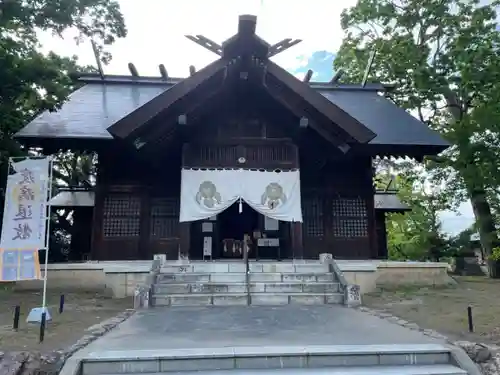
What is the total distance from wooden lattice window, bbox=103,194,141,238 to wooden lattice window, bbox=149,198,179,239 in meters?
0.43

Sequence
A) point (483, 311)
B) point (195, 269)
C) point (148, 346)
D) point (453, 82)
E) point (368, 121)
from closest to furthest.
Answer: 1. point (148, 346)
2. point (483, 311)
3. point (195, 269)
4. point (368, 121)
5. point (453, 82)

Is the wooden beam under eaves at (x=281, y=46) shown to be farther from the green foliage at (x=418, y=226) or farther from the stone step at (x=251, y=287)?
the green foliage at (x=418, y=226)

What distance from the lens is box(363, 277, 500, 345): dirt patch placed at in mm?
5621

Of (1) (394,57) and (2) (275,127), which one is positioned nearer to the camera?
(2) (275,127)

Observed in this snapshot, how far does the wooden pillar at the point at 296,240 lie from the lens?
10798 millimetres

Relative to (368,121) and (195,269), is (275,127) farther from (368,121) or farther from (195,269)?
(195,269)

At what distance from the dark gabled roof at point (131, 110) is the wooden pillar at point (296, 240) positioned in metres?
3.62

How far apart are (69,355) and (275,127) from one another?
9.03 metres

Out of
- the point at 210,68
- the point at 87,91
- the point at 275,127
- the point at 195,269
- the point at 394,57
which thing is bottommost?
the point at 195,269

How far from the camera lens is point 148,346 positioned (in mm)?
4672

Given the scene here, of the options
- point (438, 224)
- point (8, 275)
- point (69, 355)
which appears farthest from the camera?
point (438, 224)

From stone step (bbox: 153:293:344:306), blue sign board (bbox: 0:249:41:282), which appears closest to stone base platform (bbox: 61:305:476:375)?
blue sign board (bbox: 0:249:41:282)

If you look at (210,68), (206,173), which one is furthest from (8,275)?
(210,68)

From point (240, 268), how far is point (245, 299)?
4.36ft
